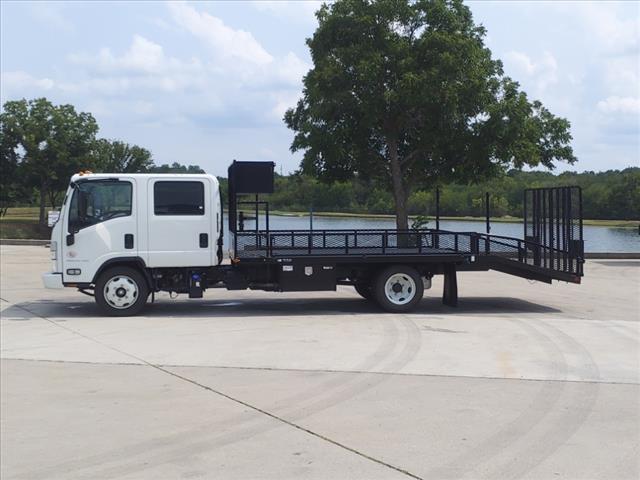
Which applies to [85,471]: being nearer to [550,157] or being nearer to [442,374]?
[442,374]

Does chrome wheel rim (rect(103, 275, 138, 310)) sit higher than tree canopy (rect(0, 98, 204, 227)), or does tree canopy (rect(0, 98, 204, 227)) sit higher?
tree canopy (rect(0, 98, 204, 227))

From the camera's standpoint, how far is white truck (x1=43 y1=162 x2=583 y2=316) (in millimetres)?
12320

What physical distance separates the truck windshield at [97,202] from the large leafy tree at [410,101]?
13.4 meters

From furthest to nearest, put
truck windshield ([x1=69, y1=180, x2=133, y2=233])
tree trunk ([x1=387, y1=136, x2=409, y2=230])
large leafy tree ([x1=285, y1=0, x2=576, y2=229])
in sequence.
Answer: tree trunk ([x1=387, y1=136, x2=409, y2=230]), large leafy tree ([x1=285, y1=0, x2=576, y2=229]), truck windshield ([x1=69, y1=180, x2=133, y2=233])

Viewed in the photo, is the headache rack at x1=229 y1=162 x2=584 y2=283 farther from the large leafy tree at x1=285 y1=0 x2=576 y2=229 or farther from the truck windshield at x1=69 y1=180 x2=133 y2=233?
the large leafy tree at x1=285 y1=0 x2=576 y2=229

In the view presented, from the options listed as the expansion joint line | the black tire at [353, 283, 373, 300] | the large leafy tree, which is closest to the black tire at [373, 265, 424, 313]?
the black tire at [353, 283, 373, 300]

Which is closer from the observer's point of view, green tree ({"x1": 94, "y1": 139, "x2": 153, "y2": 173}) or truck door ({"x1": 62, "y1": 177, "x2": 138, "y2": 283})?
truck door ({"x1": 62, "y1": 177, "x2": 138, "y2": 283})

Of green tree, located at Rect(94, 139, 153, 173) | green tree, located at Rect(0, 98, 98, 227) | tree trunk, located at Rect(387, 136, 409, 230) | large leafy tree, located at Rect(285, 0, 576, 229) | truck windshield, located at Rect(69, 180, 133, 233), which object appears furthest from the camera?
green tree, located at Rect(94, 139, 153, 173)

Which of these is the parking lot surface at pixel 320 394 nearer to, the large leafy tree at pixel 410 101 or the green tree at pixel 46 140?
the large leafy tree at pixel 410 101

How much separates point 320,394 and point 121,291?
621 centimetres

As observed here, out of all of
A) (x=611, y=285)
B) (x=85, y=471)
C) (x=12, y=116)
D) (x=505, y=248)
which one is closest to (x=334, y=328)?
(x=505, y=248)

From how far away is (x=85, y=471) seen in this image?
5.10m

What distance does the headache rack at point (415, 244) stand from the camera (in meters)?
13.2

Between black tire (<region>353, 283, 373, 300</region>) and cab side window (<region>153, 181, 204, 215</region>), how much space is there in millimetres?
3357
